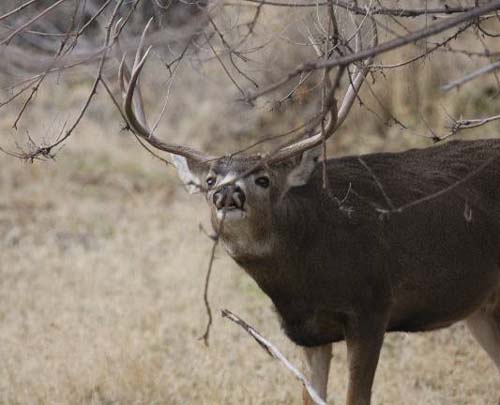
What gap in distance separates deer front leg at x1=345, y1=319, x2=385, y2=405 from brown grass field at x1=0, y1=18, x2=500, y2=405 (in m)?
1.33

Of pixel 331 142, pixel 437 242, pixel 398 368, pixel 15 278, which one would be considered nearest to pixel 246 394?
pixel 398 368

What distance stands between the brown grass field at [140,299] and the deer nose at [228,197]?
35.7 inches

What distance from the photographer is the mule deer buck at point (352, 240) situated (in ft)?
18.2

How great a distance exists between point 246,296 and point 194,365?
1.79m

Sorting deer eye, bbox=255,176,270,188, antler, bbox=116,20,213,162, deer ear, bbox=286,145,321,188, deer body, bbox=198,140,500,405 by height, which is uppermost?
antler, bbox=116,20,213,162

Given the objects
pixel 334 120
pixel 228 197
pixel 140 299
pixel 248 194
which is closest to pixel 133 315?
pixel 140 299

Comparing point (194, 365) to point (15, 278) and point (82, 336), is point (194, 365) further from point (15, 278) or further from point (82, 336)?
point (15, 278)

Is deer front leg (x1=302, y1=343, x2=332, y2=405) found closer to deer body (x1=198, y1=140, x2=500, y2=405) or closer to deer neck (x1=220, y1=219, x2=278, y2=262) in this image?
deer body (x1=198, y1=140, x2=500, y2=405)

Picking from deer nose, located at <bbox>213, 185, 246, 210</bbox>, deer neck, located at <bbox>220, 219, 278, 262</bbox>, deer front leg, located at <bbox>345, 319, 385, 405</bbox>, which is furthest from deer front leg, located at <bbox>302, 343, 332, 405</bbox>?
deer nose, located at <bbox>213, 185, 246, 210</bbox>

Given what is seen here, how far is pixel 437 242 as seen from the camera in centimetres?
586

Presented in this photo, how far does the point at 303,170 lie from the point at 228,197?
676 mm

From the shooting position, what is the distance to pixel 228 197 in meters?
5.20

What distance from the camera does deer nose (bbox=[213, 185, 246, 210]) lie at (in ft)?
17.0

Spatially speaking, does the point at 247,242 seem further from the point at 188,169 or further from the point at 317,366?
the point at 317,366
